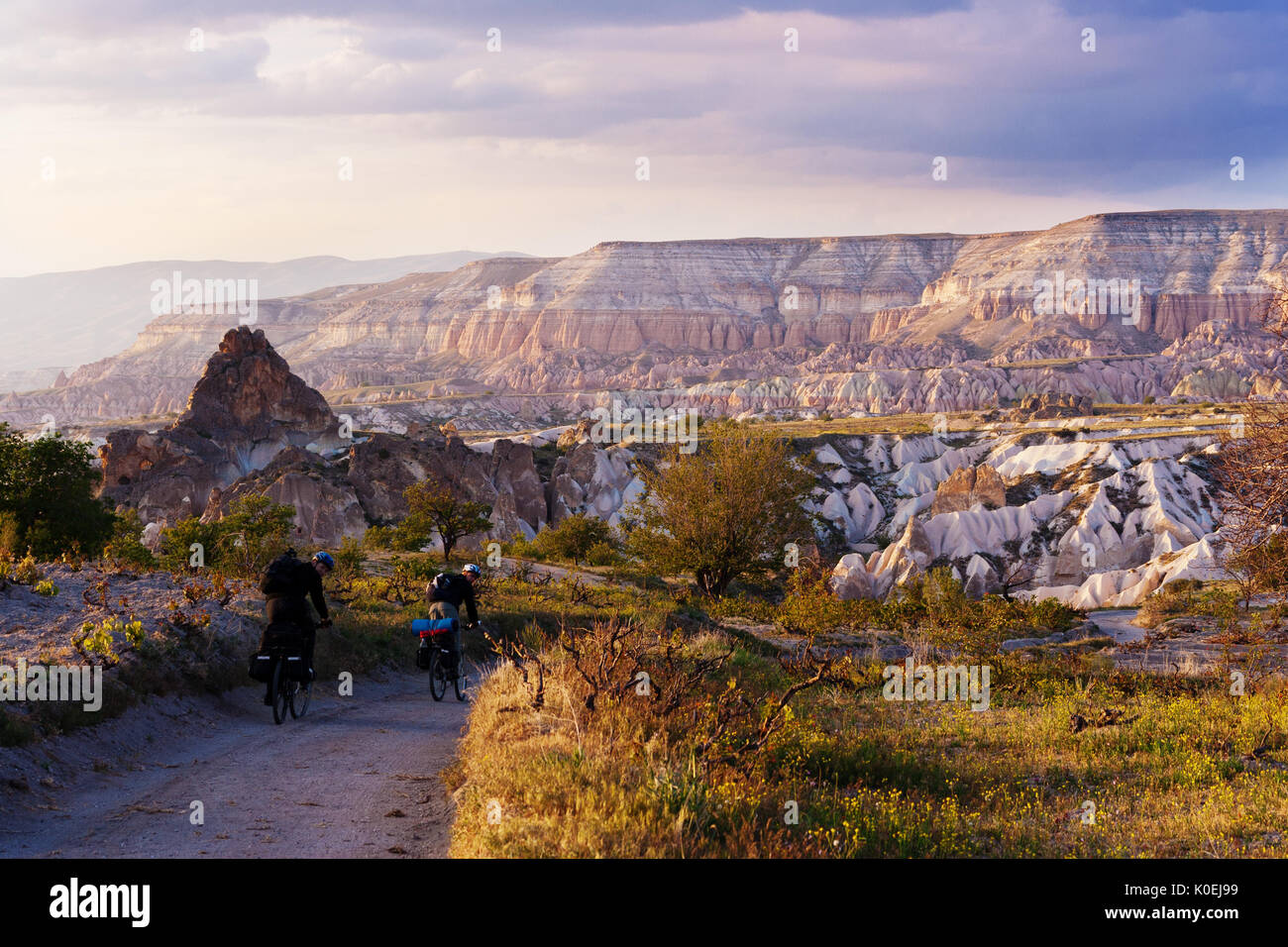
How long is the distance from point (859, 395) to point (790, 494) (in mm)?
140118

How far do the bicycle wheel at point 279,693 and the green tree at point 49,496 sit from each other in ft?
45.8

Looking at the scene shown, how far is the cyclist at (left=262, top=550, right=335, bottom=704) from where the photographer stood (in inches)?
484

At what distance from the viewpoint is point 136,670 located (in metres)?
11.9

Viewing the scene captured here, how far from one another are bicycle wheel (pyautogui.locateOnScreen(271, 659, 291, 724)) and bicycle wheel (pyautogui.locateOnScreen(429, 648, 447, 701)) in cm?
259

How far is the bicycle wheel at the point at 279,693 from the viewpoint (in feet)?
40.1

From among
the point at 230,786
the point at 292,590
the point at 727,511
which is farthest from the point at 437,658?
the point at 727,511

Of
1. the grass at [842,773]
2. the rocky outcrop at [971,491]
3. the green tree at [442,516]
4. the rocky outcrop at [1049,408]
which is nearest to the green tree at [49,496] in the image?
the green tree at [442,516]

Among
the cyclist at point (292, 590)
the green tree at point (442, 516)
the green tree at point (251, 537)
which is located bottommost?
the green tree at point (442, 516)

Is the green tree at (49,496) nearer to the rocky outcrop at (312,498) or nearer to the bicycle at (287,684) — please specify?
the bicycle at (287,684)

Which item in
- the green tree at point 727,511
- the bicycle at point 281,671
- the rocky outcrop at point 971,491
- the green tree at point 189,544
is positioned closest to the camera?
the bicycle at point 281,671

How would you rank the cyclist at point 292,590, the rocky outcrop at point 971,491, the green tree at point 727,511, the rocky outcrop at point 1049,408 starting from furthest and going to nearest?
the rocky outcrop at point 1049,408, the rocky outcrop at point 971,491, the green tree at point 727,511, the cyclist at point 292,590
